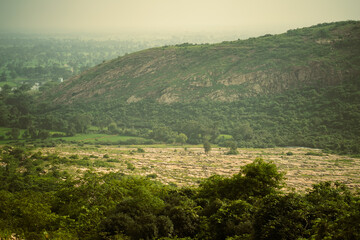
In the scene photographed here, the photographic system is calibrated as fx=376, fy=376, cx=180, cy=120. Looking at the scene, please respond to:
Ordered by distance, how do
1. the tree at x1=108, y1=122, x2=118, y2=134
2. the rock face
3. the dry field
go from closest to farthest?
1. the dry field
2. the tree at x1=108, y1=122, x2=118, y2=134
3. the rock face

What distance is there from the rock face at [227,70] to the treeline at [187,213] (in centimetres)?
6258

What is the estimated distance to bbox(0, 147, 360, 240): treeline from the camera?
16484mm

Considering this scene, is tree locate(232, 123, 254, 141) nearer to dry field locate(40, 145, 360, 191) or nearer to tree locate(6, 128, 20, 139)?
dry field locate(40, 145, 360, 191)

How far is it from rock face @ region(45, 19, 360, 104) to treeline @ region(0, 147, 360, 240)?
62579mm

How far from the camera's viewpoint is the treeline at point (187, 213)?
1648 cm

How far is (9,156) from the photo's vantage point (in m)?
43.4

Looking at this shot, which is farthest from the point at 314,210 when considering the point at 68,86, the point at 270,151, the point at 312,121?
the point at 68,86

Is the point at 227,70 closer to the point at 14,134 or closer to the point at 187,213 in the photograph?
the point at 14,134

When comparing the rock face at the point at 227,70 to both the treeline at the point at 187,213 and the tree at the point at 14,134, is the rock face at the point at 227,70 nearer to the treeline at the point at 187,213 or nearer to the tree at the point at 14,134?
the tree at the point at 14,134

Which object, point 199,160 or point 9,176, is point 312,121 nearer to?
point 199,160

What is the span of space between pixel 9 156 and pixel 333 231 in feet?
126

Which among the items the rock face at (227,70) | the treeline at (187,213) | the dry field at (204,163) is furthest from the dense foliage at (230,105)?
the treeline at (187,213)

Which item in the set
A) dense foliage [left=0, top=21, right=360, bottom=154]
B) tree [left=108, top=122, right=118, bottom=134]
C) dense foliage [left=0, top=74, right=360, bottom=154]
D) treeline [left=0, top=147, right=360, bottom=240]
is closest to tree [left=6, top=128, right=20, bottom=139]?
dense foliage [left=0, top=74, right=360, bottom=154]

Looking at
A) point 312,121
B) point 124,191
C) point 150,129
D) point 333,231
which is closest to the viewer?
point 333,231
